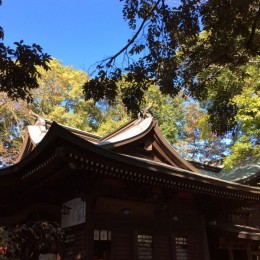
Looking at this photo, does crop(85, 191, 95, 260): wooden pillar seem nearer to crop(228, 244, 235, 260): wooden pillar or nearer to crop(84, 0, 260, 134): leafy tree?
crop(84, 0, 260, 134): leafy tree

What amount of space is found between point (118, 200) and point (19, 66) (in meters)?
5.64

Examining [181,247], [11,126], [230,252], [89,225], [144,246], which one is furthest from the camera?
[11,126]

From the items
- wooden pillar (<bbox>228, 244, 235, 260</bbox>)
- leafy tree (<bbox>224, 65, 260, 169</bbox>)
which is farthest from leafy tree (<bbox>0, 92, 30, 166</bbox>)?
wooden pillar (<bbox>228, 244, 235, 260</bbox>)

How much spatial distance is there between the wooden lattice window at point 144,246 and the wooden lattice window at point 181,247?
1256 millimetres

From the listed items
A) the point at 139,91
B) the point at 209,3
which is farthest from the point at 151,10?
the point at 139,91

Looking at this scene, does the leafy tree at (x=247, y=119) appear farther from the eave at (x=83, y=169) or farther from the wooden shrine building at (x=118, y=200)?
the eave at (x=83, y=169)

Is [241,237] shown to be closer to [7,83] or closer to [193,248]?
[193,248]

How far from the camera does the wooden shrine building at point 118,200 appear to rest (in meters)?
9.40

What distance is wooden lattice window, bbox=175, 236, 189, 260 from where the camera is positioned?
1209cm

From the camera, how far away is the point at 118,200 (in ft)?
36.4

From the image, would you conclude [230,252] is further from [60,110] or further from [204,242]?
[60,110]

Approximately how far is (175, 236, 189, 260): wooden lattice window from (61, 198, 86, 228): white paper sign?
3951mm

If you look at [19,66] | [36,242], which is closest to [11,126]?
[36,242]

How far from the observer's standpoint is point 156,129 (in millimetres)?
14820
